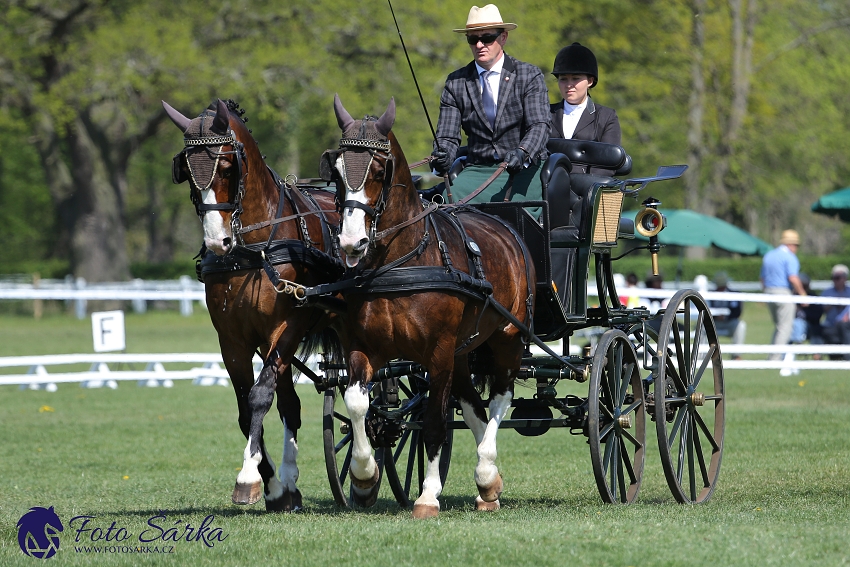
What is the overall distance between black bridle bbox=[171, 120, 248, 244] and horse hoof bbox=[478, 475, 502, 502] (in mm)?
1982

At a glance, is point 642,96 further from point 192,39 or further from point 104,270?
point 104,270

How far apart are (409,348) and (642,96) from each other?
96.6ft

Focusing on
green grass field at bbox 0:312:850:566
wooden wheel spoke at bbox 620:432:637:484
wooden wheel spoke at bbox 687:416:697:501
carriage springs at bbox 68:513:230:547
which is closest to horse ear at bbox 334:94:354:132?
green grass field at bbox 0:312:850:566

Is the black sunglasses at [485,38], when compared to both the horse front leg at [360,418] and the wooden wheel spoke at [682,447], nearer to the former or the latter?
the horse front leg at [360,418]

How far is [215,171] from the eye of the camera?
6.69 m

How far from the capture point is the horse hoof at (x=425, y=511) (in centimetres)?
684

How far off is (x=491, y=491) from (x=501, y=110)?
247 centimetres

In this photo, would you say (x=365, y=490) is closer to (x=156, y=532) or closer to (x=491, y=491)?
(x=491, y=491)

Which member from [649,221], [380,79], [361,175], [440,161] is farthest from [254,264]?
[380,79]

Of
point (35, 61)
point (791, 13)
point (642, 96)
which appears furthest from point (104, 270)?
point (791, 13)

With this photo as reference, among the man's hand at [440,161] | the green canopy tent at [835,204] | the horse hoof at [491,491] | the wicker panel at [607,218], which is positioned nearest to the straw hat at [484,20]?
the man's hand at [440,161]

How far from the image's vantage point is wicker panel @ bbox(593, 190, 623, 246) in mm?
8117

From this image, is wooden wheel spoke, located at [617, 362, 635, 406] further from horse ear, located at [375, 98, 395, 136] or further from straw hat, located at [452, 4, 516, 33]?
horse ear, located at [375, 98, 395, 136]

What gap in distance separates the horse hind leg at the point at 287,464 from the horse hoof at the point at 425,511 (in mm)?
899
